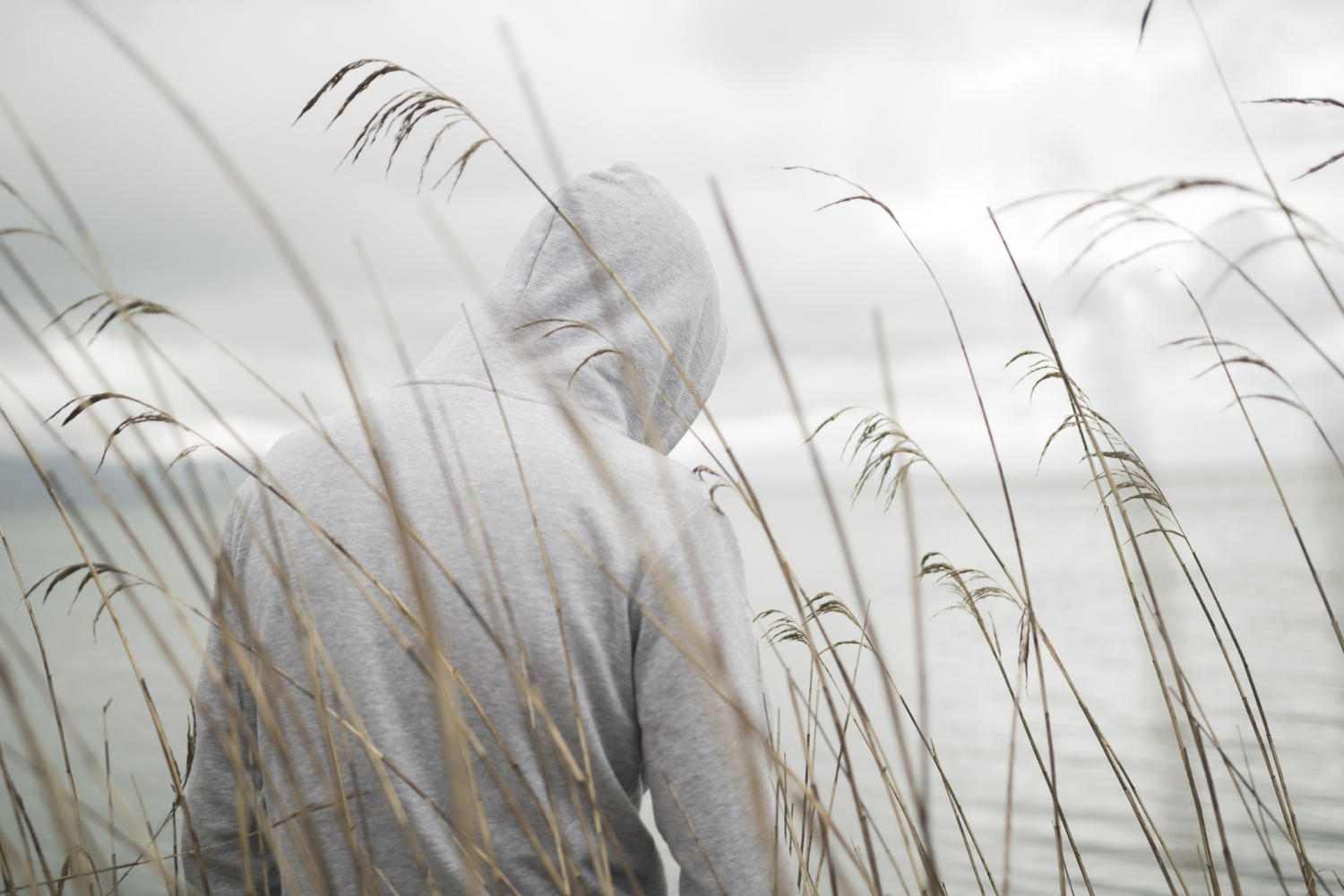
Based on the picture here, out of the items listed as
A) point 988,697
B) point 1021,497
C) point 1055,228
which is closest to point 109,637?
point 988,697

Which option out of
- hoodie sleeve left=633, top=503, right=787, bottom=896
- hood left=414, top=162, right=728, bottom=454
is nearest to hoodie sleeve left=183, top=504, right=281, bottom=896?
hood left=414, top=162, right=728, bottom=454

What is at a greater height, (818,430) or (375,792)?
(818,430)

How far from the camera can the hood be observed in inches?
50.0

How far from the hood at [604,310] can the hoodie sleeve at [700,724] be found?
0.88 ft

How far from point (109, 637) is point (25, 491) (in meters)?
22.0

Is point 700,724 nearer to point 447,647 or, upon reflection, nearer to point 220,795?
point 447,647

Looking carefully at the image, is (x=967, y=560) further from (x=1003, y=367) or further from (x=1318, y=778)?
(x=1003, y=367)

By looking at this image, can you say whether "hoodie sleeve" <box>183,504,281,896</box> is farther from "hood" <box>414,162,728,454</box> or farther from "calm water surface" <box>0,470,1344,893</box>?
"hood" <box>414,162,728,454</box>

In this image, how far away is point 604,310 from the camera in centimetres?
129

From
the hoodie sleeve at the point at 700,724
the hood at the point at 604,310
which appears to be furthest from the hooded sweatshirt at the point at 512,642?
the hood at the point at 604,310

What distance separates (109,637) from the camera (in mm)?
18875

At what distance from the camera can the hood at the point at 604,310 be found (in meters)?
1.27

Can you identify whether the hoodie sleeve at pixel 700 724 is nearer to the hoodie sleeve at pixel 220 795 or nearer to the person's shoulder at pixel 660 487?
the person's shoulder at pixel 660 487

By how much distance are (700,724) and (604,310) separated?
0.66 meters
